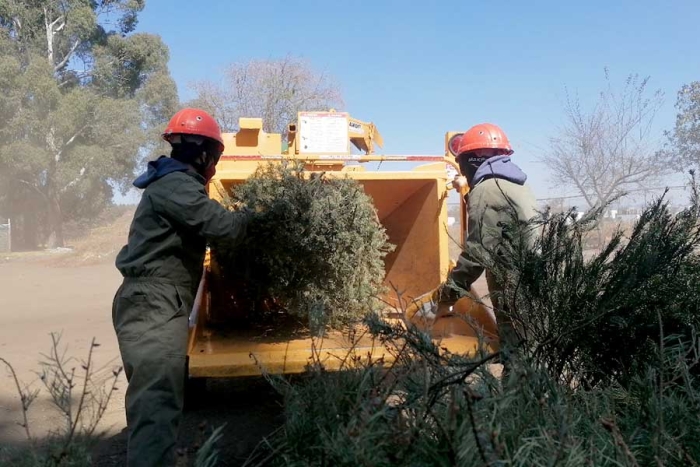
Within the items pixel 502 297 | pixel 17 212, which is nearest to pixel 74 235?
pixel 17 212

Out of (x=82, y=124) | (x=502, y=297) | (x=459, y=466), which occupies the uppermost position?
(x=82, y=124)

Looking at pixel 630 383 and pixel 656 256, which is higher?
pixel 656 256

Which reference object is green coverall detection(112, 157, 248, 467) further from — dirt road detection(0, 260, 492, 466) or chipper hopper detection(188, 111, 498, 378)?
chipper hopper detection(188, 111, 498, 378)

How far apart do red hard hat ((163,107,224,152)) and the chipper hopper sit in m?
1.00

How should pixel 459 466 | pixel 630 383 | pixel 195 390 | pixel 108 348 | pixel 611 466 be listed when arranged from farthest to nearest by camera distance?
pixel 108 348 → pixel 195 390 → pixel 630 383 → pixel 611 466 → pixel 459 466

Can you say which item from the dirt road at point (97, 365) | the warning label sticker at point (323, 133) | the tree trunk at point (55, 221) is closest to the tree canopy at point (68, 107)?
the tree trunk at point (55, 221)

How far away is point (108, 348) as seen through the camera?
24.6 feet

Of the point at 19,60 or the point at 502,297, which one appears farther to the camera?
the point at 19,60

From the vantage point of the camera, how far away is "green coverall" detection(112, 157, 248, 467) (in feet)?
9.85

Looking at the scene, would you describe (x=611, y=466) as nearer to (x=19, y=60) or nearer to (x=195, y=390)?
(x=195, y=390)

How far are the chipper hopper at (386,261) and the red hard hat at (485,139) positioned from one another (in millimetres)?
448

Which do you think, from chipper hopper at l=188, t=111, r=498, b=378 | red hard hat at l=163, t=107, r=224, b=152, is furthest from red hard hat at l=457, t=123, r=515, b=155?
red hard hat at l=163, t=107, r=224, b=152

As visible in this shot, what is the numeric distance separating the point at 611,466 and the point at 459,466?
0.57 meters

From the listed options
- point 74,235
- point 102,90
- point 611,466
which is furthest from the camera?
point 74,235
